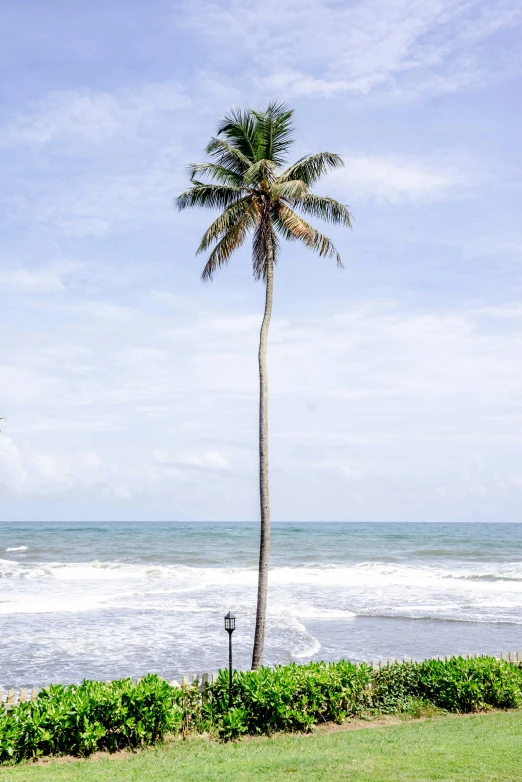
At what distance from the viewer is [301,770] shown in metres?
9.58

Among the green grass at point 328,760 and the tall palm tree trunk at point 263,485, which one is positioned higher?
the tall palm tree trunk at point 263,485

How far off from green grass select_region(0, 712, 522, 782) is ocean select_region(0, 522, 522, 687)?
7394 millimetres

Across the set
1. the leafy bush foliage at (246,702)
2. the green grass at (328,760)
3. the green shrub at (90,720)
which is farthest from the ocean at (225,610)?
the green grass at (328,760)

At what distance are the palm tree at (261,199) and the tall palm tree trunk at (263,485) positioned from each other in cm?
2

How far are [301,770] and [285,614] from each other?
18753 mm

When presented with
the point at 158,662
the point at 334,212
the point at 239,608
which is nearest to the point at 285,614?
the point at 239,608

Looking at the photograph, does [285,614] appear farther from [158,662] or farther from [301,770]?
[301,770]

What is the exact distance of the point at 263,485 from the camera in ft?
50.6

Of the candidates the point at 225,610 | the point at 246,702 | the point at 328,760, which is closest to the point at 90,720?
the point at 246,702

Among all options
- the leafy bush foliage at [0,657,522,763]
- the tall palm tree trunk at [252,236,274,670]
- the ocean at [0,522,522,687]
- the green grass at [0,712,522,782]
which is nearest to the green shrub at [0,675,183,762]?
the leafy bush foliage at [0,657,522,763]

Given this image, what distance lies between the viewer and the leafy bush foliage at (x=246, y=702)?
10.8 metres

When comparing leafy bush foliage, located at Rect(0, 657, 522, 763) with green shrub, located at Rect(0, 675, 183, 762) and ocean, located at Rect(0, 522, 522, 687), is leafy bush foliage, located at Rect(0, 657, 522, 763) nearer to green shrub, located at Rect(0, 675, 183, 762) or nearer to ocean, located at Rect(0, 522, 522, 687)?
green shrub, located at Rect(0, 675, 183, 762)

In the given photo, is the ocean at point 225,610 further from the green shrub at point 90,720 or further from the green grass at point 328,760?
the green grass at point 328,760

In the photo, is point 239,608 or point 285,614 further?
point 239,608
